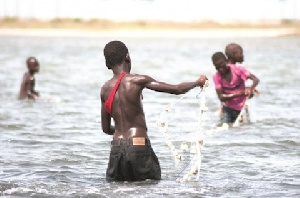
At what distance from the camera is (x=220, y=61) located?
12.5 metres

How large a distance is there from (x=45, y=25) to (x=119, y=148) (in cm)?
10122

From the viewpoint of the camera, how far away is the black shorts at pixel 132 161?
26.1 ft

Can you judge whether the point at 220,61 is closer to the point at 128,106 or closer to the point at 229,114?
the point at 229,114

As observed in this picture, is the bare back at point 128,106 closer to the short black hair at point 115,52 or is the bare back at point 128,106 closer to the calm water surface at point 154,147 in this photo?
the short black hair at point 115,52

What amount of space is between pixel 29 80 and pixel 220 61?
6198 mm

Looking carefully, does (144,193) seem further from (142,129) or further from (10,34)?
(10,34)

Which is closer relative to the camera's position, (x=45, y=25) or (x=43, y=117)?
(x=43, y=117)

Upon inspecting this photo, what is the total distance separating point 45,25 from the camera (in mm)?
107750

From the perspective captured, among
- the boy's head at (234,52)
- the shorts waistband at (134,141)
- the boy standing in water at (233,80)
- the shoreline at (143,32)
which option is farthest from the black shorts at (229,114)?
the shoreline at (143,32)

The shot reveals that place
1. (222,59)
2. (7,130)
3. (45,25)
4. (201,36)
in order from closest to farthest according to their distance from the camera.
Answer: (222,59), (7,130), (201,36), (45,25)

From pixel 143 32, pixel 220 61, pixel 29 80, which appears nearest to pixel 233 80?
pixel 220 61

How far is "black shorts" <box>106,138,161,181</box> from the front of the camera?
7965 mm

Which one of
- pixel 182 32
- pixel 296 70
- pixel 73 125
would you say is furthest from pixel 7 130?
pixel 182 32

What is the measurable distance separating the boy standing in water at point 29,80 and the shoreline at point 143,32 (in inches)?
2809
